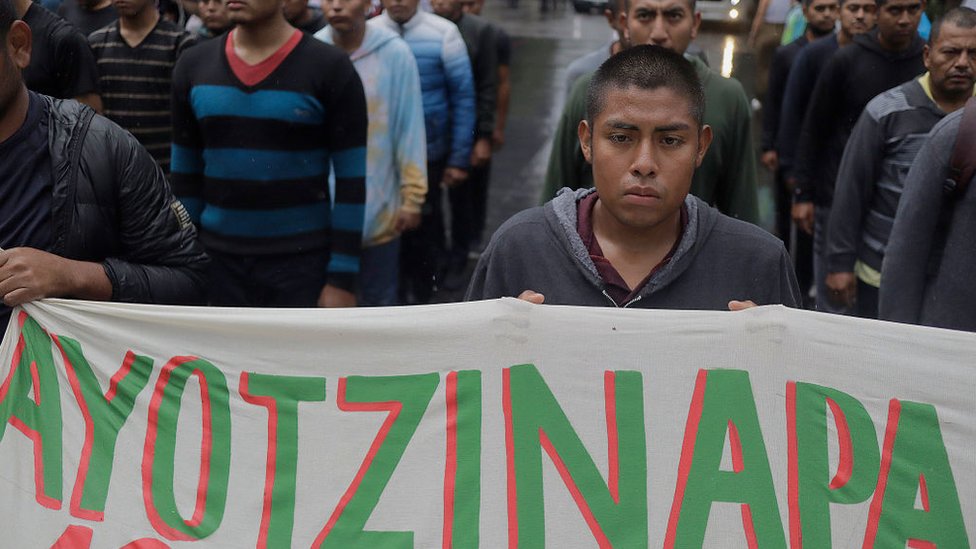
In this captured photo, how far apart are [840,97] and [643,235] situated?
365 centimetres

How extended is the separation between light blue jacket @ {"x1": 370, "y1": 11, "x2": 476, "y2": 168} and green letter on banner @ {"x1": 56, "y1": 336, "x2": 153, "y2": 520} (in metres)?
4.04

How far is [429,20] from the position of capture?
23.9 feet

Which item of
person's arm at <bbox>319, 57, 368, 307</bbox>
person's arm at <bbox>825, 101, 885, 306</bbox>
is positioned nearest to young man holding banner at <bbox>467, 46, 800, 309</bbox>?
person's arm at <bbox>319, 57, 368, 307</bbox>

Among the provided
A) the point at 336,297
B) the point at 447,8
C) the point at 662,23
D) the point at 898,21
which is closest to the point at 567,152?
the point at 662,23

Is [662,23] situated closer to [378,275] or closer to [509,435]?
[378,275]

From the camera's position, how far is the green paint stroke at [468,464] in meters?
3.05

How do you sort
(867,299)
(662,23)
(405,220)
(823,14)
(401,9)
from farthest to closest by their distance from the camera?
(823,14) < (401,9) < (405,220) < (867,299) < (662,23)

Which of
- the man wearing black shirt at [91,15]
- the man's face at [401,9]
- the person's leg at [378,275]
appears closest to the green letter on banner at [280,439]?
the person's leg at [378,275]

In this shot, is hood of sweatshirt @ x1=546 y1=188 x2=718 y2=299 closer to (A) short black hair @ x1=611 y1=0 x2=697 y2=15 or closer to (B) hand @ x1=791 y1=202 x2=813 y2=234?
(A) short black hair @ x1=611 y1=0 x2=697 y2=15

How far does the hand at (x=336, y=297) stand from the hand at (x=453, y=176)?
103 inches

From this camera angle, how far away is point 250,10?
4.70 meters

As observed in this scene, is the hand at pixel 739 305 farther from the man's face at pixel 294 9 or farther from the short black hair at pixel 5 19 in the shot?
the man's face at pixel 294 9

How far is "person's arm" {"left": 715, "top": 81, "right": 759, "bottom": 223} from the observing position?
4887 mm

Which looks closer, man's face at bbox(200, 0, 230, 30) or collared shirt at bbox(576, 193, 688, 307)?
collared shirt at bbox(576, 193, 688, 307)
